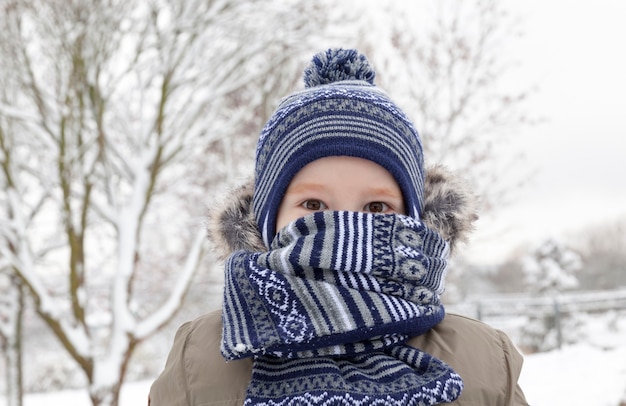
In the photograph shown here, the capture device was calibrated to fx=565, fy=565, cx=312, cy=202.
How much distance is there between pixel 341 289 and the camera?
50.1 inches

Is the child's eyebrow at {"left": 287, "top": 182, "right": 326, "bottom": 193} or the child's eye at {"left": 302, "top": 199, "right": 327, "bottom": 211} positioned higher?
the child's eyebrow at {"left": 287, "top": 182, "right": 326, "bottom": 193}

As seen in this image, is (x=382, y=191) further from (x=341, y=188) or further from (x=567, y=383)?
(x=567, y=383)

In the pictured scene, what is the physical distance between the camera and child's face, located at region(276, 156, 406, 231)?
4.65ft

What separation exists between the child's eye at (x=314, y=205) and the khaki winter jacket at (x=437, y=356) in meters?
0.40

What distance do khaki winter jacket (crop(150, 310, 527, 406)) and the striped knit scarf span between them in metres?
0.07

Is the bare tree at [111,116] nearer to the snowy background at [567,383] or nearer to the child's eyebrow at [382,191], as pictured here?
the snowy background at [567,383]

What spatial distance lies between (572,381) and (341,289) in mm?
6093

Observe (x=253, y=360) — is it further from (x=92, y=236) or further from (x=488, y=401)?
(x=92, y=236)


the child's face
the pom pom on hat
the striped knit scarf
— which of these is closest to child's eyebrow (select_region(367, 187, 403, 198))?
the child's face

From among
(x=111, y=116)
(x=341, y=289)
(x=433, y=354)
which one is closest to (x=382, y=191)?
(x=341, y=289)

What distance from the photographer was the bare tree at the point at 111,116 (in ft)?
17.5

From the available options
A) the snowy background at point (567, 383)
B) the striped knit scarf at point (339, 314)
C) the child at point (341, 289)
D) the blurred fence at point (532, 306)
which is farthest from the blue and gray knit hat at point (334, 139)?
the blurred fence at point (532, 306)

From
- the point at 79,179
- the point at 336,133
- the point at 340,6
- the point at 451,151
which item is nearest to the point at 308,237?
the point at 336,133

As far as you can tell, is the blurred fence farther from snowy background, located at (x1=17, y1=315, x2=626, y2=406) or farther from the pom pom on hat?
the pom pom on hat
